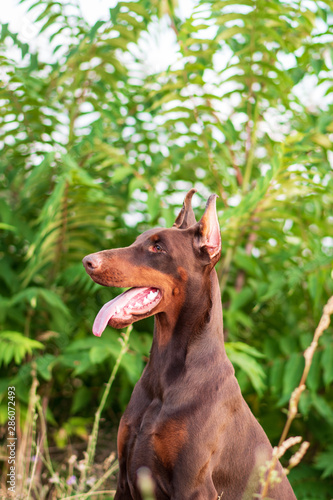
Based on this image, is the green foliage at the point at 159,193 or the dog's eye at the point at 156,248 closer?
the dog's eye at the point at 156,248

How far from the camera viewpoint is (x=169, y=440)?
1889 millimetres

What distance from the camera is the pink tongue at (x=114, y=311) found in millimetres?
1945

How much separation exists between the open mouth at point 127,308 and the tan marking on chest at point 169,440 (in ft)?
1.32

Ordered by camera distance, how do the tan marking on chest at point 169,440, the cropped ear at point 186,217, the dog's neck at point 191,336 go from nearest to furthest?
the tan marking on chest at point 169,440, the dog's neck at point 191,336, the cropped ear at point 186,217

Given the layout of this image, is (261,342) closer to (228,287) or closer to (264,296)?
(228,287)

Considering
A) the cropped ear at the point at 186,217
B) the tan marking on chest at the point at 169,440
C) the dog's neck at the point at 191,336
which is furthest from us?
the cropped ear at the point at 186,217

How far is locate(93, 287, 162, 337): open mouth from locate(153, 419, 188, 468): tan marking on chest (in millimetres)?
403

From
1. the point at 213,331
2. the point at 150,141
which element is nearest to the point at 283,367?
the point at 213,331

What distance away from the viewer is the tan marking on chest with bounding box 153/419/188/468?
6.17ft

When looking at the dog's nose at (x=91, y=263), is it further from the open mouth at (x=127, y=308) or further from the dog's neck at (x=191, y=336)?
the dog's neck at (x=191, y=336)

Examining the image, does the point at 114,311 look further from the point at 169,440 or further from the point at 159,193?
the point at 159,193

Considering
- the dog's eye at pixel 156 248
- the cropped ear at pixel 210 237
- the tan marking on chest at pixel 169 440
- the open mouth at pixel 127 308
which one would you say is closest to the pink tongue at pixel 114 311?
the open mouth at pixel 127 308

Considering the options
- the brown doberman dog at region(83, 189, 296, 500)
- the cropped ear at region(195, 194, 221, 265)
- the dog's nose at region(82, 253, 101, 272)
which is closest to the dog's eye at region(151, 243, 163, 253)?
the brown doberman dog at region(83, 189, 296, 500)

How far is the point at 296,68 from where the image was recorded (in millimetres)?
3998
